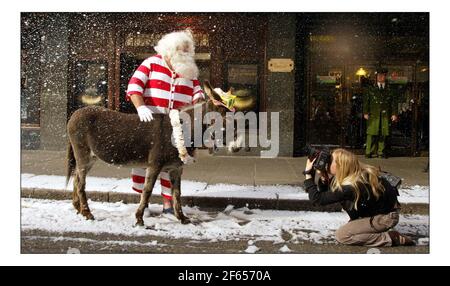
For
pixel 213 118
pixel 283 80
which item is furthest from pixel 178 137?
pixel 283 80

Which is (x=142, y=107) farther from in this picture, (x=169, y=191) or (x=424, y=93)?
(x=424, y=93)

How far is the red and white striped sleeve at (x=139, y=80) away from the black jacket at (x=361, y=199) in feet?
6.60

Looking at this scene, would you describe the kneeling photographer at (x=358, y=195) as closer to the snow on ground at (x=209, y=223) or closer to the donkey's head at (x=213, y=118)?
the snow on ground at (x=209, y=223)

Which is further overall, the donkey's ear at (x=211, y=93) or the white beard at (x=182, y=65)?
the white beard at (x=182, y=65)

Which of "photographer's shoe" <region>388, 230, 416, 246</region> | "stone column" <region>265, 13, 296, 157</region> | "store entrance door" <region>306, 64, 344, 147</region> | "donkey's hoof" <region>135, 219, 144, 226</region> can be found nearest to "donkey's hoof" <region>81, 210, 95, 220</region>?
"donkey's hoof" <region>135, 219, 144, 226</region>

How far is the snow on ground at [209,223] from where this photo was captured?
4570 mm

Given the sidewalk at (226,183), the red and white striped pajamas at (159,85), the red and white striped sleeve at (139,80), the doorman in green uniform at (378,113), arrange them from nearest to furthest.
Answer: the red and white striped sleeve at (139,80) → the red and white striped pajamas at (159,85) → the sidewalk at (226,183) → the doorman in green uniform at (378,113)

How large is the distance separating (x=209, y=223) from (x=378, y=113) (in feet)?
20.4

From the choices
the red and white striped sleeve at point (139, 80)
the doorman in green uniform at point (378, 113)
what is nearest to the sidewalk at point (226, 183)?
the doorman in green uniform at point (378, 113)

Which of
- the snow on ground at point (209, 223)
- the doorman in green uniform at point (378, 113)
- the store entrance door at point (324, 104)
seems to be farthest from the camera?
the store entrance door at point (324, 104)

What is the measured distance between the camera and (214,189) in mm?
6191

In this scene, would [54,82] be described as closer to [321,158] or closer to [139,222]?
[139,222]

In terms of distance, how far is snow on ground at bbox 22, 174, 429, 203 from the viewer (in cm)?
583

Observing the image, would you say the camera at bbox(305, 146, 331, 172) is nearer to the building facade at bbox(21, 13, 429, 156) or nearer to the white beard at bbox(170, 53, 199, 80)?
the white beard at bbox(170, 53, 199, 80)
